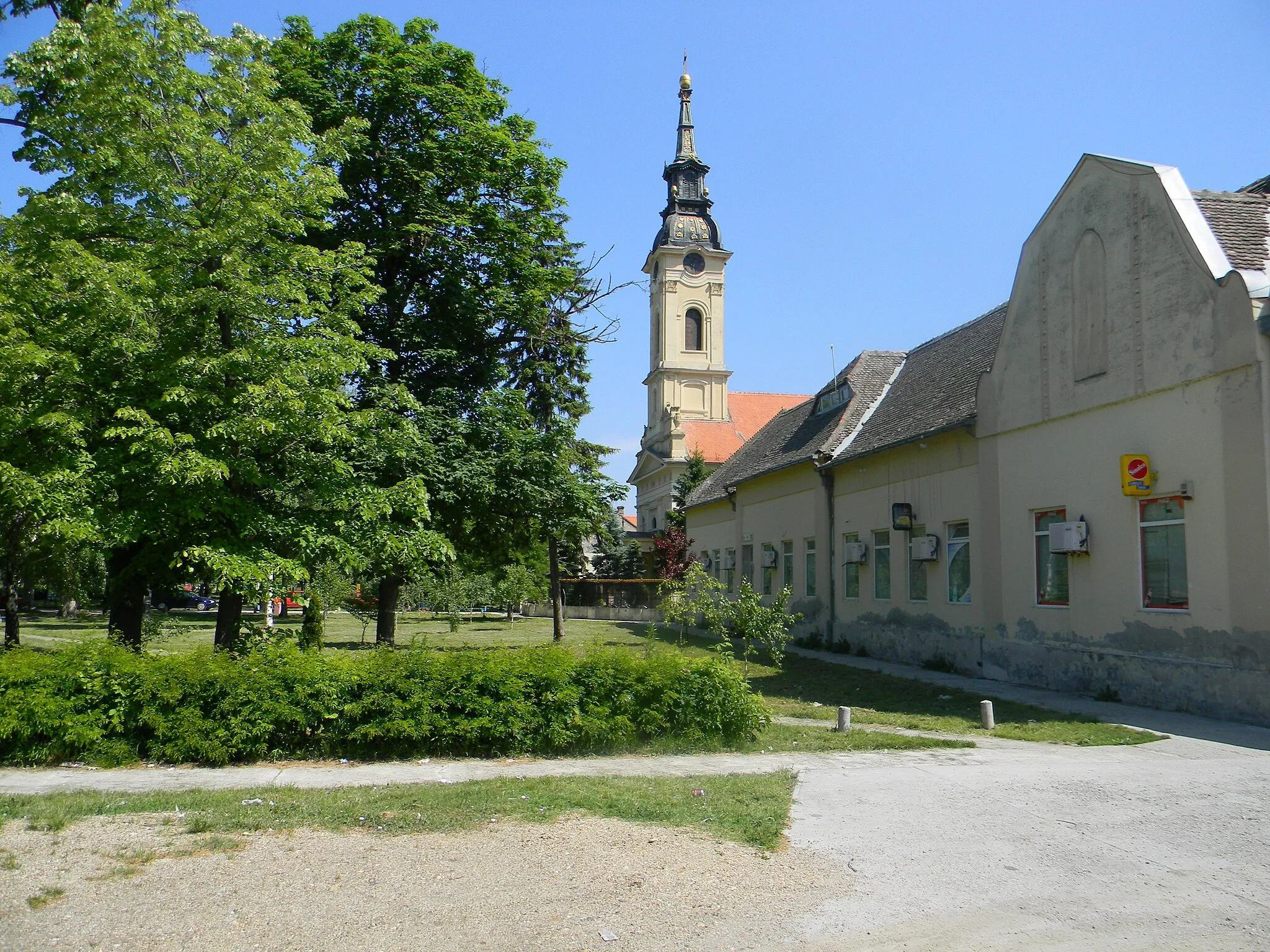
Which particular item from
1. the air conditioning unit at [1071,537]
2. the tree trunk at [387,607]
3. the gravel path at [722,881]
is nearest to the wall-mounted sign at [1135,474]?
the air conditioning unit at [1071,537]

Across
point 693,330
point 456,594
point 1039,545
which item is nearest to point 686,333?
point 693,330

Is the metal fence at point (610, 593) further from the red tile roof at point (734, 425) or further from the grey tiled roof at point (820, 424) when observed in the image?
the red tile roof at point (734, 425)

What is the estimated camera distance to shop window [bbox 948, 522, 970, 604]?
19234mm

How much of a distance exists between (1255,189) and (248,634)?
17809 millimetres

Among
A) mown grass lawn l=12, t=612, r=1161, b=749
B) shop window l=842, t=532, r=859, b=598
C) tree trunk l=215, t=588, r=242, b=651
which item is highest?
shop window l=842, t=532, r=859, b=598

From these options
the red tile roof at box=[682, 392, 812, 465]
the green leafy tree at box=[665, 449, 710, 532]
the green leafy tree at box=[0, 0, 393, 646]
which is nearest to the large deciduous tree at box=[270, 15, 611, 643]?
the green leafy tree at box=[0, 0, 393, 646]

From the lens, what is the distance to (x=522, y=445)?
1853 cm

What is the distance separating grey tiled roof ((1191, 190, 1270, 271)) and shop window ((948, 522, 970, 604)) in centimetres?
733

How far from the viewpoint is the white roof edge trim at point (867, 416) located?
1013 inches

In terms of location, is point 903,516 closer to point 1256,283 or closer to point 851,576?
point 851,576

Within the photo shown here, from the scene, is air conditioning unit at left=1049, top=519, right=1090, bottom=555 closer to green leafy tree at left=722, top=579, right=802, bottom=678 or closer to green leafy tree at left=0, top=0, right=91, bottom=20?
Answer: green leafy tree at left=722, top=579, right=802, bottom=678

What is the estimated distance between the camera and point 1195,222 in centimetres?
1338

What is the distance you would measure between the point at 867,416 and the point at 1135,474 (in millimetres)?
12804

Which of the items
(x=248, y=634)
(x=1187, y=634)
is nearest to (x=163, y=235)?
(x=248, y=634)
